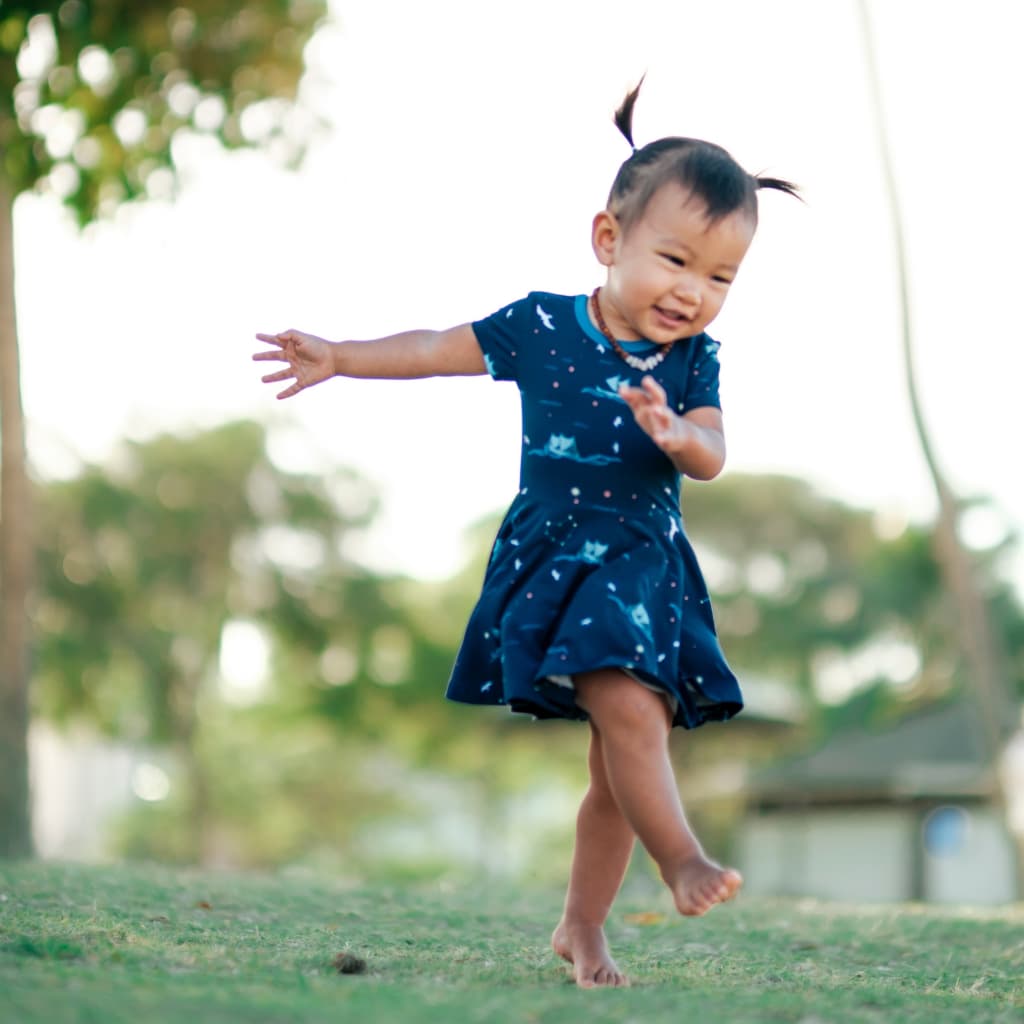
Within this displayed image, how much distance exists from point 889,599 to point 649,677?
110 feet

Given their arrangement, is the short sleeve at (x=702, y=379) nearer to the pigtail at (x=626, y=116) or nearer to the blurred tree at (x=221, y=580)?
the pigtail at (x=626, y=116)

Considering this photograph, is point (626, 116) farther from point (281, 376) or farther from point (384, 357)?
point (281, 376)

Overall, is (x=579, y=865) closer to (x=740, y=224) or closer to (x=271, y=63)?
(x=740, y=224)

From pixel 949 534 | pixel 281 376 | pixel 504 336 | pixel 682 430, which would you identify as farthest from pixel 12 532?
pixel 682 430

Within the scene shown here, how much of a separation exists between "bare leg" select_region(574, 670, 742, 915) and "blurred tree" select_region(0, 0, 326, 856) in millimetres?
7769

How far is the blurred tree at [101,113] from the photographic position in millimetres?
9953

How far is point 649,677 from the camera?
2949 mm

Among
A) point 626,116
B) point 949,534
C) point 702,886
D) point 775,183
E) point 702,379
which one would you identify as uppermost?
point 949,534

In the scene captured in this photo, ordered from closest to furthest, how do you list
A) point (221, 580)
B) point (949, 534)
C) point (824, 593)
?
point (949, 534)
point (221, 580)
point (824, 593)

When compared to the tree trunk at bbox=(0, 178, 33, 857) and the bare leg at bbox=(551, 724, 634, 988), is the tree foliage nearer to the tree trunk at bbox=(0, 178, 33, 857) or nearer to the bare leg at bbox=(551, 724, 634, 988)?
the tree trunk at bbox=(0, 178, 33, 857)

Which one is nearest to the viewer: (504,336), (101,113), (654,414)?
(654,414)

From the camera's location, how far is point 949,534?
1262 centimetres

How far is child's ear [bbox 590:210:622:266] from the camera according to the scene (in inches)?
127

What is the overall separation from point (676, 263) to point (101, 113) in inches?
323
